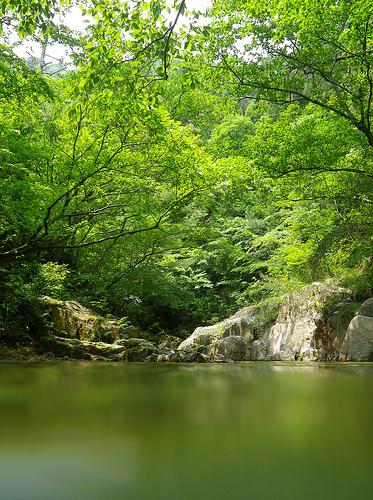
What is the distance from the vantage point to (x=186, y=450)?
1.00m

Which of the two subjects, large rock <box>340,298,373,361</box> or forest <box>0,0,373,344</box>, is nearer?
forest <box>0,0,373,344</box>

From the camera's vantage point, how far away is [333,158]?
802cm

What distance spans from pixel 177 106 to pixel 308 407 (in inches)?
407

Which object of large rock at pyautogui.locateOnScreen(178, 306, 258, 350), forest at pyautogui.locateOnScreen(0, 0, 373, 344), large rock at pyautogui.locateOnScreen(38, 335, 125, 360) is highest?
forest at pyautogui.locateOnScreen(0, 0, 373, 344)

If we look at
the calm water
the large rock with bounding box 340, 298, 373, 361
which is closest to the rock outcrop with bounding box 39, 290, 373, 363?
the large rock with bounding box 340, 298, 373, 361

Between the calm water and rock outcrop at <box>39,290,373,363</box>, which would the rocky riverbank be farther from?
the calm water

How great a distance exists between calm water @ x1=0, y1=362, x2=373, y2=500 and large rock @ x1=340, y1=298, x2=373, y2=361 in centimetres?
736

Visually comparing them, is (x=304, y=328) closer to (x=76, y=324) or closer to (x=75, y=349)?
(x=76, y=324)

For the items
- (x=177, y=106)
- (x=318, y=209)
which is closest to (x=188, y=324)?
(x=318, y=209)

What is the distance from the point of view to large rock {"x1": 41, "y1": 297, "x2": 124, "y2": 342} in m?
8.29

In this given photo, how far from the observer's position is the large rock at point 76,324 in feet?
27.2

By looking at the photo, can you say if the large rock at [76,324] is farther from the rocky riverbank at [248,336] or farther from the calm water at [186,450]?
the calm water at [186,450]

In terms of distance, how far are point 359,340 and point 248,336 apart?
3492 millimetres

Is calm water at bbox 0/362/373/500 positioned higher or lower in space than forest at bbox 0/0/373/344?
lower
